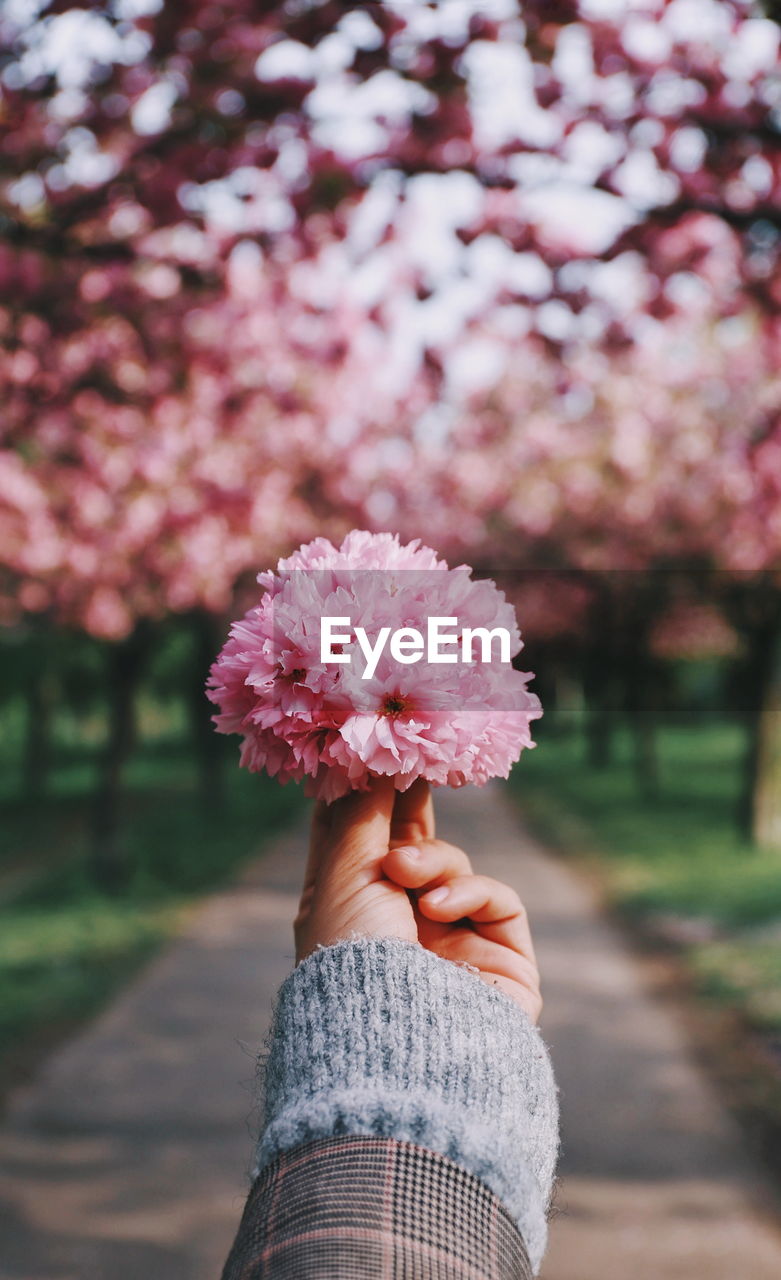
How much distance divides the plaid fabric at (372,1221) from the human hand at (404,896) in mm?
286

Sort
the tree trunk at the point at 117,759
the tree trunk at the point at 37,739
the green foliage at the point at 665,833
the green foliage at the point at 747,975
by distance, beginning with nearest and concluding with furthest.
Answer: the green foliage at the point at 747,975
the green foliage at the point at 665,833
the tree trunk at the point at 117,759
the tree trunk at the point at 37,739

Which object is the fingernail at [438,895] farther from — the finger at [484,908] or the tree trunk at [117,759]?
the tree trunk at [117,759]

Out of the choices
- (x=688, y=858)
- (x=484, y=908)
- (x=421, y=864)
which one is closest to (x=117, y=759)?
(x=688, y=858)

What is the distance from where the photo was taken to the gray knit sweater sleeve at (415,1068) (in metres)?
1.07

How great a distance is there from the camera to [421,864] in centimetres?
137

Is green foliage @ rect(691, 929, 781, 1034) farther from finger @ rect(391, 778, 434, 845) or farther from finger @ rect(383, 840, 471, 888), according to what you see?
finger @ rect(383, 840, 471, 888)

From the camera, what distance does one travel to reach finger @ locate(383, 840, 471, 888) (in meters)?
1.35

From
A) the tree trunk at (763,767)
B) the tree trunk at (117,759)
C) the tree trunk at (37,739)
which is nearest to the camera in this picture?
the tree trunk at (117,759)

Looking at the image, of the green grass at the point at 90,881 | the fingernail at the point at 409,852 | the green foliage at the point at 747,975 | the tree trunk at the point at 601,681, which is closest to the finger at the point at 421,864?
the fingernail at the point at 409,852

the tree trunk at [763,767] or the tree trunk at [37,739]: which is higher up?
the tree trunk at [37,739]

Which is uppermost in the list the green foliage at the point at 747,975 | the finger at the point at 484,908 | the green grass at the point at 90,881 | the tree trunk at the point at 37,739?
the tree trunk at the point at 37,739

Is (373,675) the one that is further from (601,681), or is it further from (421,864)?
(601,681)

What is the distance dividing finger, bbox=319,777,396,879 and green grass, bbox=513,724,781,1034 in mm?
5758

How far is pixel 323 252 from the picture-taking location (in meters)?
5.53
